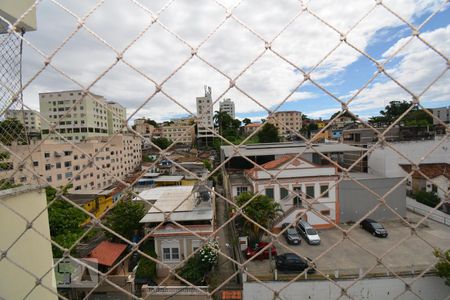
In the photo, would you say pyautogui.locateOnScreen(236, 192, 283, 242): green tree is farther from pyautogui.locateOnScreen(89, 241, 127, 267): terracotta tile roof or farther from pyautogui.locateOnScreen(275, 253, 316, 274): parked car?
pyautogui.locateOnScreen(89, 241, 127, 267): terracotta tile roof

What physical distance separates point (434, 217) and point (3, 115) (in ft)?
28.9

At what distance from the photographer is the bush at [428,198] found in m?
7.27

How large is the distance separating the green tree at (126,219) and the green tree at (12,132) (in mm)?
5312

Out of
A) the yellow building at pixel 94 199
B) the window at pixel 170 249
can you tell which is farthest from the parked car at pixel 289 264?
the yellow building at pixel 94 199

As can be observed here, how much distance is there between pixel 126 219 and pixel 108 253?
913mm

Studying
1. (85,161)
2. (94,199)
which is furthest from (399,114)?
(94,199)

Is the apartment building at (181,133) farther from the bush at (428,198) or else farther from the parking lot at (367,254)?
the bush at (428,198)

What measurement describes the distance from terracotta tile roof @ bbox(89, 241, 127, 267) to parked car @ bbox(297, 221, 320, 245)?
3.75 m

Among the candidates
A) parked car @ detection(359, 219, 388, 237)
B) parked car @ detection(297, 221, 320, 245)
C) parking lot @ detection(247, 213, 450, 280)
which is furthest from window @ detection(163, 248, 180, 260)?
parked car @ detection(359, 219, 388, 237)

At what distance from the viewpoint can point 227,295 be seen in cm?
405

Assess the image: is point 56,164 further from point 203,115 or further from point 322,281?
point 203,115

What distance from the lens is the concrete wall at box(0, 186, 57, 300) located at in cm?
82

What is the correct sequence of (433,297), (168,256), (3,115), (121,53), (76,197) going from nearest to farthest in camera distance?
1. (121,53)
2. (3,115)
3. (433,297)
4. (168,256)
5. (76,197)

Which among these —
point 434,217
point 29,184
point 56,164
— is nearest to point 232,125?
point 56,164
